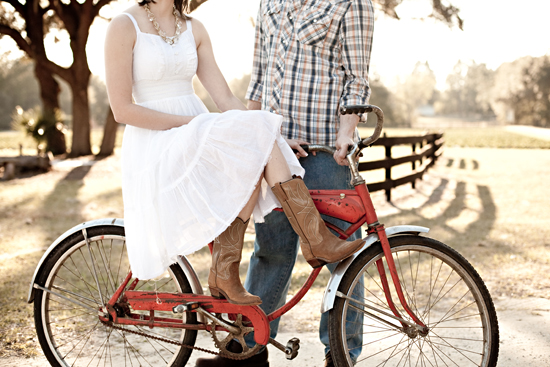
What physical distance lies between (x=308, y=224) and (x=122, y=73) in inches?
36.5

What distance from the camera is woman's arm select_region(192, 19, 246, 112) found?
7.48ft

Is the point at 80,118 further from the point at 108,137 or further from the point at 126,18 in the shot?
the point at 126,18

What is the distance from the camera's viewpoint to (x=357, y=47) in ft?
7.34

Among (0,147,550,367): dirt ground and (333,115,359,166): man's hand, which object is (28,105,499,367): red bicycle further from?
(0,147,550,367): dirt ground

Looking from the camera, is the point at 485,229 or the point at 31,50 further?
the point at 31,50

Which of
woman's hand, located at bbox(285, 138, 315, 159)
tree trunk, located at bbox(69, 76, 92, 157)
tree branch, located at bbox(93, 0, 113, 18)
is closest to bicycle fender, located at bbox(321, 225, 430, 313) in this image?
woman's hand, located at bbox(285, 138, 315, 159)

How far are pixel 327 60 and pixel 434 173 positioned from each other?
1127 centimetres

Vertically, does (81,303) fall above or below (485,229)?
above

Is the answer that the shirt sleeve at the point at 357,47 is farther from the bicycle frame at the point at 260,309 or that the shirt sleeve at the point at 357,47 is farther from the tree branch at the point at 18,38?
the tree branch at the point at 18,38

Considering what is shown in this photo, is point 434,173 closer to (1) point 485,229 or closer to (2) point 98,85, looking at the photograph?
(1) point 485,229

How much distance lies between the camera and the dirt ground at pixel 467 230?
116 inches

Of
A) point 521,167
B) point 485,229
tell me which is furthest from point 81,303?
point 521,167

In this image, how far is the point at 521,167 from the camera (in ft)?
43.2

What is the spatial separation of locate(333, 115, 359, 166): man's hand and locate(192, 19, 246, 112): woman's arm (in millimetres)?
459
